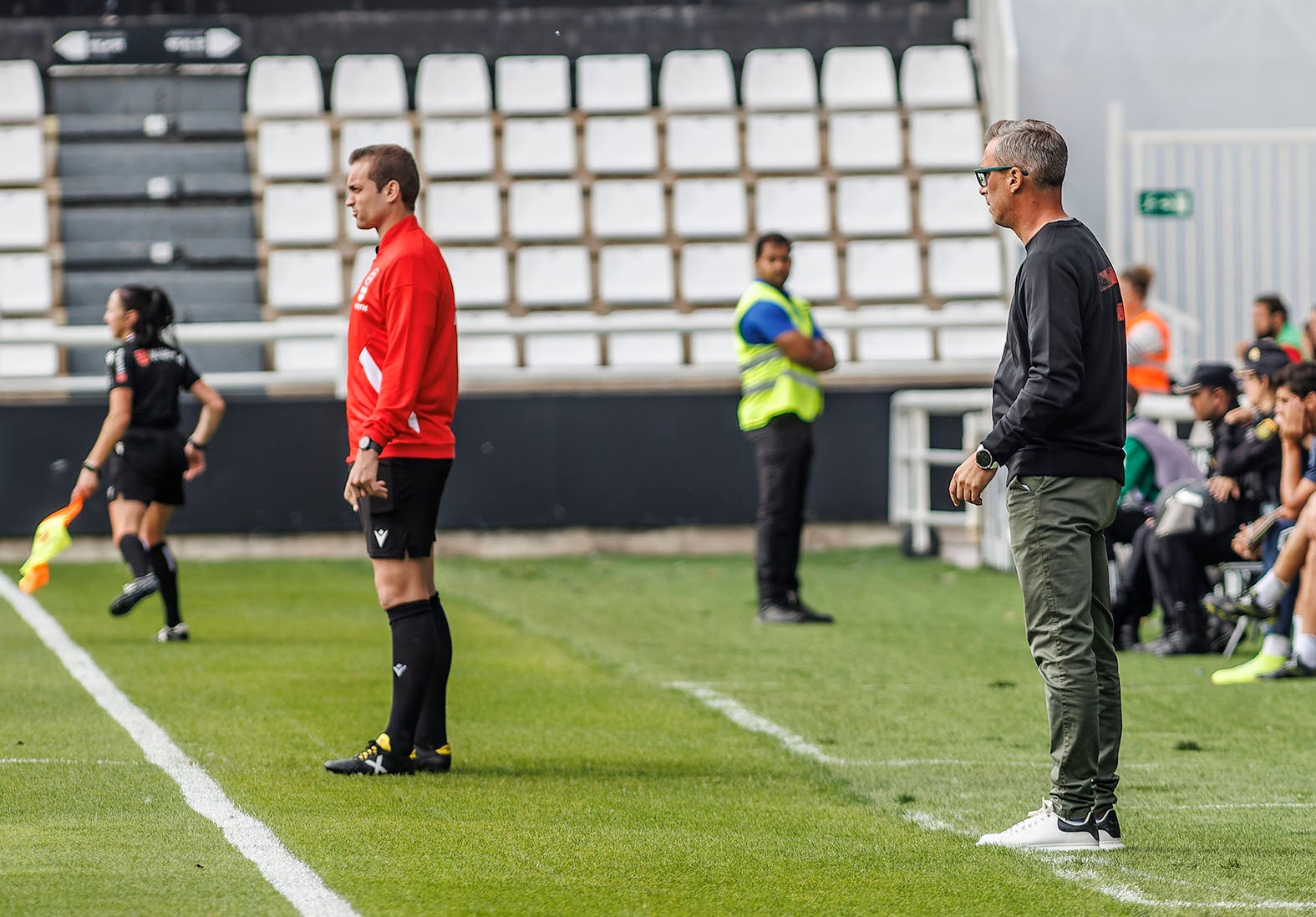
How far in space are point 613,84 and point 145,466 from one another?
8853 mm

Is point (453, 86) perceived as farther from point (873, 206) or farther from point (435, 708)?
point (435, 708)

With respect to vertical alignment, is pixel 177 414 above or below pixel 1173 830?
above

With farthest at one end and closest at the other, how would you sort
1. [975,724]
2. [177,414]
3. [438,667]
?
[177,414]
[975,724]
[438,667]

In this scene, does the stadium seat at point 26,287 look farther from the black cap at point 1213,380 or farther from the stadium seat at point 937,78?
the black cap at point 1213,380

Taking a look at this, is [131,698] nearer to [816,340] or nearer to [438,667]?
[438,667]

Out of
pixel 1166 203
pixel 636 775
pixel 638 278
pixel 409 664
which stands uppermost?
pixel 1166 203

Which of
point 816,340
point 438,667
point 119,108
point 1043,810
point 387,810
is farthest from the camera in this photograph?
point 119,108

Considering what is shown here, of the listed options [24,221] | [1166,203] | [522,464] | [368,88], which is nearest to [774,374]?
[522,464]

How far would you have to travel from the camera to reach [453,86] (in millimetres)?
17328

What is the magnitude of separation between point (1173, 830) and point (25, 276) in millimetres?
13293

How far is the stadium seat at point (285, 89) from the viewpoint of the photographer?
1725 cm

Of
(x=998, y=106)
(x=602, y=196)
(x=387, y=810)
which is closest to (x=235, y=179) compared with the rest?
(x=602, y=196)

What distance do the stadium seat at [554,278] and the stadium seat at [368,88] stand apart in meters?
2.03

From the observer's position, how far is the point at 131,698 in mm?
7336
